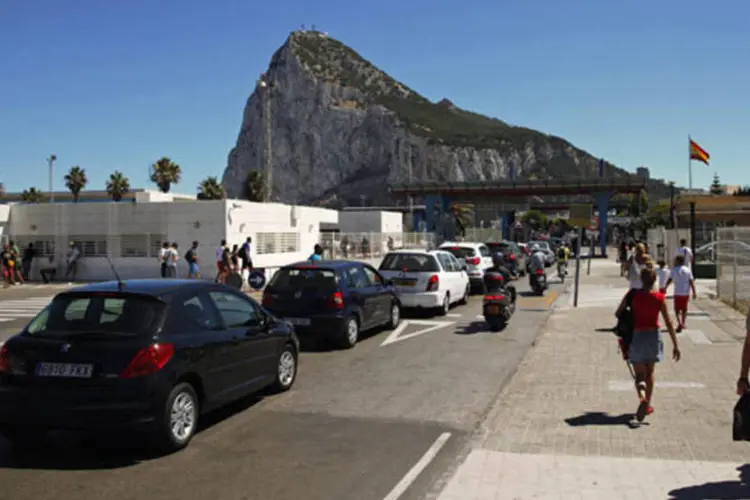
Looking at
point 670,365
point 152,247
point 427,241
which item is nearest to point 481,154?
point 427,241

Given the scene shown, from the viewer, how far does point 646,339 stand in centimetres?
754

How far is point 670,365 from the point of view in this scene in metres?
10.9

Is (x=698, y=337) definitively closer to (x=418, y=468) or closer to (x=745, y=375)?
(x=745, y=375)

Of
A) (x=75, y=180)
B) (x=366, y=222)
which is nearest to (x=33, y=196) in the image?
(x=75, y=180)

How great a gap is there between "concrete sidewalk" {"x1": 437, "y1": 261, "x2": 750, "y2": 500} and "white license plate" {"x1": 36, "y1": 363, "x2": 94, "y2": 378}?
3.14m

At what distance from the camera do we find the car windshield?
648 cm

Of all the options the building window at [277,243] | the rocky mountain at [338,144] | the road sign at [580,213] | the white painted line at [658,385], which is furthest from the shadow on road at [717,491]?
the rocky mountain at [338,144]

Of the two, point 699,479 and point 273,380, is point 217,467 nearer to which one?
point 273,380

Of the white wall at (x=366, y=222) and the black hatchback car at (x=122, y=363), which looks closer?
the black hatchback car at (x=122, y=363)

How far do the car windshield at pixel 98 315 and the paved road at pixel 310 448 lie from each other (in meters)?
1.12

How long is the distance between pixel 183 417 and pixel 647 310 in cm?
478

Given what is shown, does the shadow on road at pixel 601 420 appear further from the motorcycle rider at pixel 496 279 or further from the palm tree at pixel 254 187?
the palm tree at pixel 254 187

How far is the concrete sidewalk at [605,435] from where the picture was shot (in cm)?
560

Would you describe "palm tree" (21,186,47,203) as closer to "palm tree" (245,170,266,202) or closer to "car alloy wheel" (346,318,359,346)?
"palm tree" (245,170,266,202)
